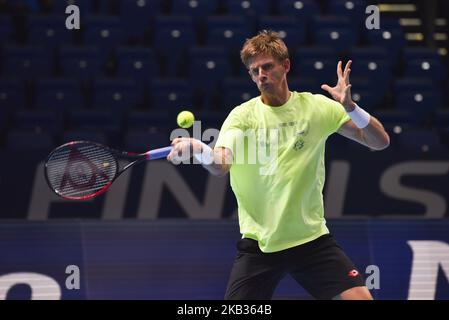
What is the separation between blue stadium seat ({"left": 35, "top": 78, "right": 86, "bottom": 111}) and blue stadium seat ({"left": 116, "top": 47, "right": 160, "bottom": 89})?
657 mm

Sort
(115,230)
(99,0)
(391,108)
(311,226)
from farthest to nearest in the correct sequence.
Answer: (99,0) → (391,108) → (115,230) → (311,226)

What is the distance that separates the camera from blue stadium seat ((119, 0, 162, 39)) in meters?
11.3

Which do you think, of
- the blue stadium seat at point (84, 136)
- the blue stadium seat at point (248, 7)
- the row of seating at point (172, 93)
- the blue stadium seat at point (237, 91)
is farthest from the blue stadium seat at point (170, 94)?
the blue stadium seat at point (248, 7)

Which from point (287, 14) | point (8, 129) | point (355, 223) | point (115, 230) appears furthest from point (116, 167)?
point (287, 14)

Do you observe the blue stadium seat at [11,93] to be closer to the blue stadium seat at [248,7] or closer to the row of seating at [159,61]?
the row of seating at [159,61]

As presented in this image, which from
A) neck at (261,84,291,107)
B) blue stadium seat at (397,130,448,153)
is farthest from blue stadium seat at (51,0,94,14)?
neck at (261,84,291,107)

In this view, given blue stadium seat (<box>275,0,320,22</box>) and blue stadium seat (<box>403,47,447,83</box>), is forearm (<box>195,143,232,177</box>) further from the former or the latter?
blue stadium seat (<box>275,0,320,22</box>)

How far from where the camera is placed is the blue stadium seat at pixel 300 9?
11.4 meters

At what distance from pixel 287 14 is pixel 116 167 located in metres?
6.29

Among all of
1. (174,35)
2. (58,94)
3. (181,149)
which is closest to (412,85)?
(174,35)

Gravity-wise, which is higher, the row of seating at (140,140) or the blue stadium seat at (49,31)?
the blue stadium seat at (49,31)

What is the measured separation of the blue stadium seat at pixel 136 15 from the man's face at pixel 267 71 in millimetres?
6383

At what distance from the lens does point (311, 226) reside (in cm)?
510

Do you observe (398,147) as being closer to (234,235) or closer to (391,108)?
(391,108)
